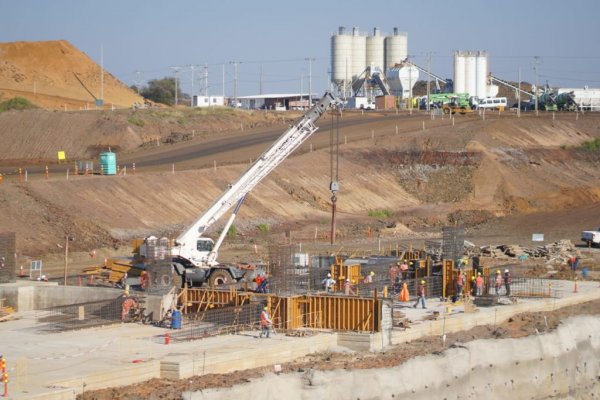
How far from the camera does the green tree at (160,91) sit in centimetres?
15088

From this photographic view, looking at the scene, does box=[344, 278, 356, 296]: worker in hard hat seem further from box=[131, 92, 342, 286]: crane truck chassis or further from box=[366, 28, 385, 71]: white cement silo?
box=[366, 28, 385, 71]: white cement silo

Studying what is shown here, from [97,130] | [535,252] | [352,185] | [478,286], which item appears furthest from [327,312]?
[97,130]

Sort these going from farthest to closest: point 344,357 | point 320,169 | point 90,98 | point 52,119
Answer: point 90,98
point 52,119
point 320,169
point 344,357

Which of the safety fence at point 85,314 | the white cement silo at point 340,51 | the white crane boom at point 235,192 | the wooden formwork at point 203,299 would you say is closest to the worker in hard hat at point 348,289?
the wooden formwork at point 203,299

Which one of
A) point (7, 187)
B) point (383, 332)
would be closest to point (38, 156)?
point (7, 187)

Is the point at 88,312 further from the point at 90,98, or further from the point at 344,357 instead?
the point at 90,98

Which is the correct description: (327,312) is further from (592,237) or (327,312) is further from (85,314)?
(592,237)

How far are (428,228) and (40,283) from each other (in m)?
29.0

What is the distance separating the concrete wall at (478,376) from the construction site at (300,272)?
5 cm

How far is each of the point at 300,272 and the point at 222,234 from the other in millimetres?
4667

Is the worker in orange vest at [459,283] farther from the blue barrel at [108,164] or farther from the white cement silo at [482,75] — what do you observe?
the white cement silo at [482,75]

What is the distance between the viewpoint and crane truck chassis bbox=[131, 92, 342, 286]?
39.7 m

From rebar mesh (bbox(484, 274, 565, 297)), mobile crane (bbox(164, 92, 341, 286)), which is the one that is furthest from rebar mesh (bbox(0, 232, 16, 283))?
rebar mesh (bbox(484, 274, 565, 297))

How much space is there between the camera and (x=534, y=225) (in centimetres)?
6431
